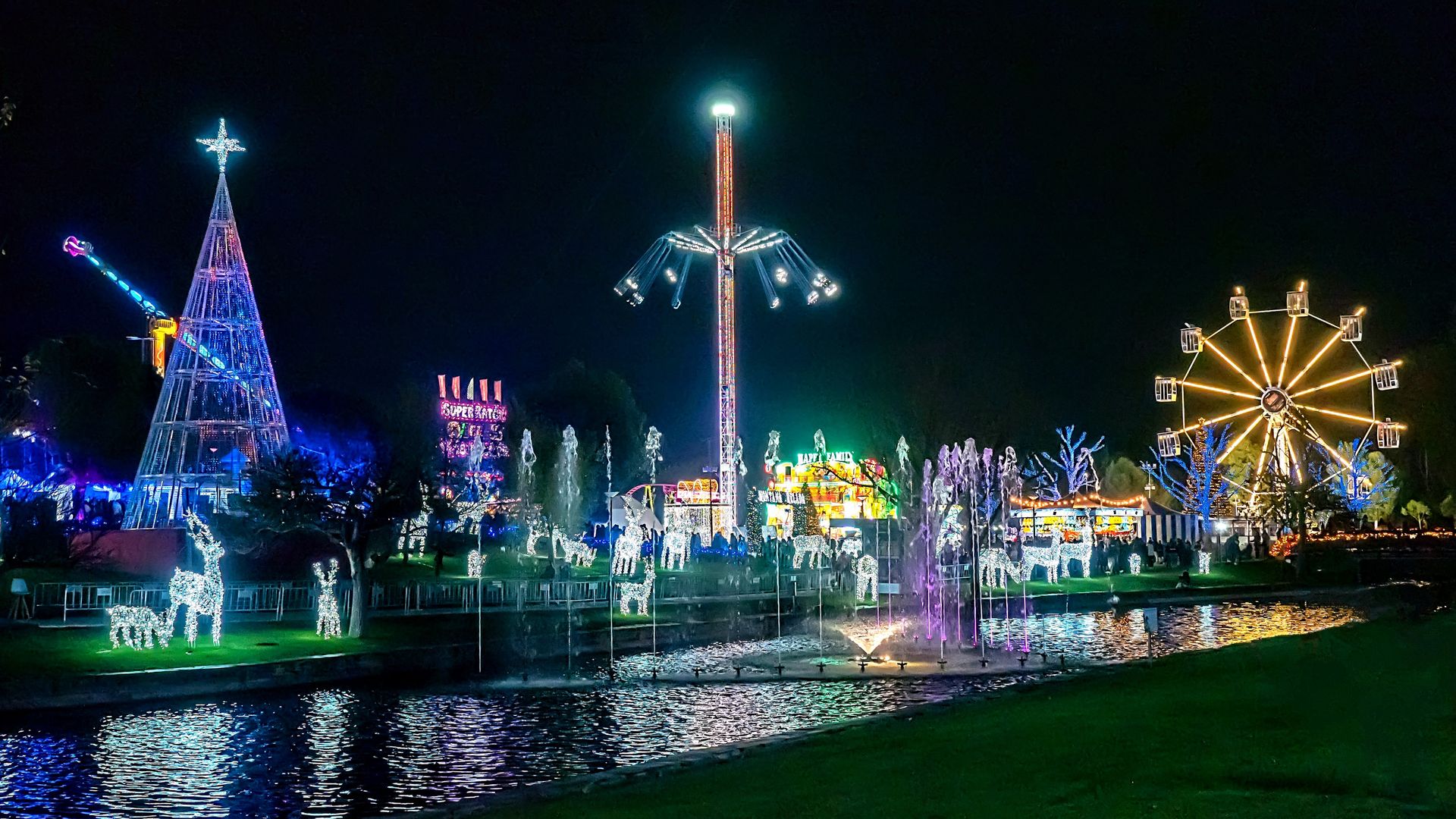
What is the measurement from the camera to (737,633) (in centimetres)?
3672

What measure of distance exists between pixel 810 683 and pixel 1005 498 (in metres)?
32.1

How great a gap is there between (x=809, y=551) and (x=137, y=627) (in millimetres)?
35210

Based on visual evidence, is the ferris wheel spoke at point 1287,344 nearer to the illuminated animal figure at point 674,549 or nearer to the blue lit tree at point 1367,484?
the blue lit tree at point 1367,484

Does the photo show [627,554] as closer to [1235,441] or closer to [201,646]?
[201,646]

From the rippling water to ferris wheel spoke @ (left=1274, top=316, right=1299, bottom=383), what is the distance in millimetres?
59828

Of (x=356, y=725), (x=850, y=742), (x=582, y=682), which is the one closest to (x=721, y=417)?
(x=582, y=682)

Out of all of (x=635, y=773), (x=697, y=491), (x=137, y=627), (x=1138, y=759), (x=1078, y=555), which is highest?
(x=697, y=491)

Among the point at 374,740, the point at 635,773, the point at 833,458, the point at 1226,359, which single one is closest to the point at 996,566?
the point at 374,740

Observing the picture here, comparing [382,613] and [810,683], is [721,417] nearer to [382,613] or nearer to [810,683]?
[382,613]

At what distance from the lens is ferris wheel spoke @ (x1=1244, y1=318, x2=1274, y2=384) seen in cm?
7812

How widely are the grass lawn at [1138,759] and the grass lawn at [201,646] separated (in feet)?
51.4

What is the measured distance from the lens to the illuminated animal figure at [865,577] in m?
43.3

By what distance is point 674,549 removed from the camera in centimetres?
5738

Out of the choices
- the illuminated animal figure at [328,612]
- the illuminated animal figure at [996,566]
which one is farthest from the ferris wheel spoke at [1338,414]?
the illuminated animal figure at [328,612]
